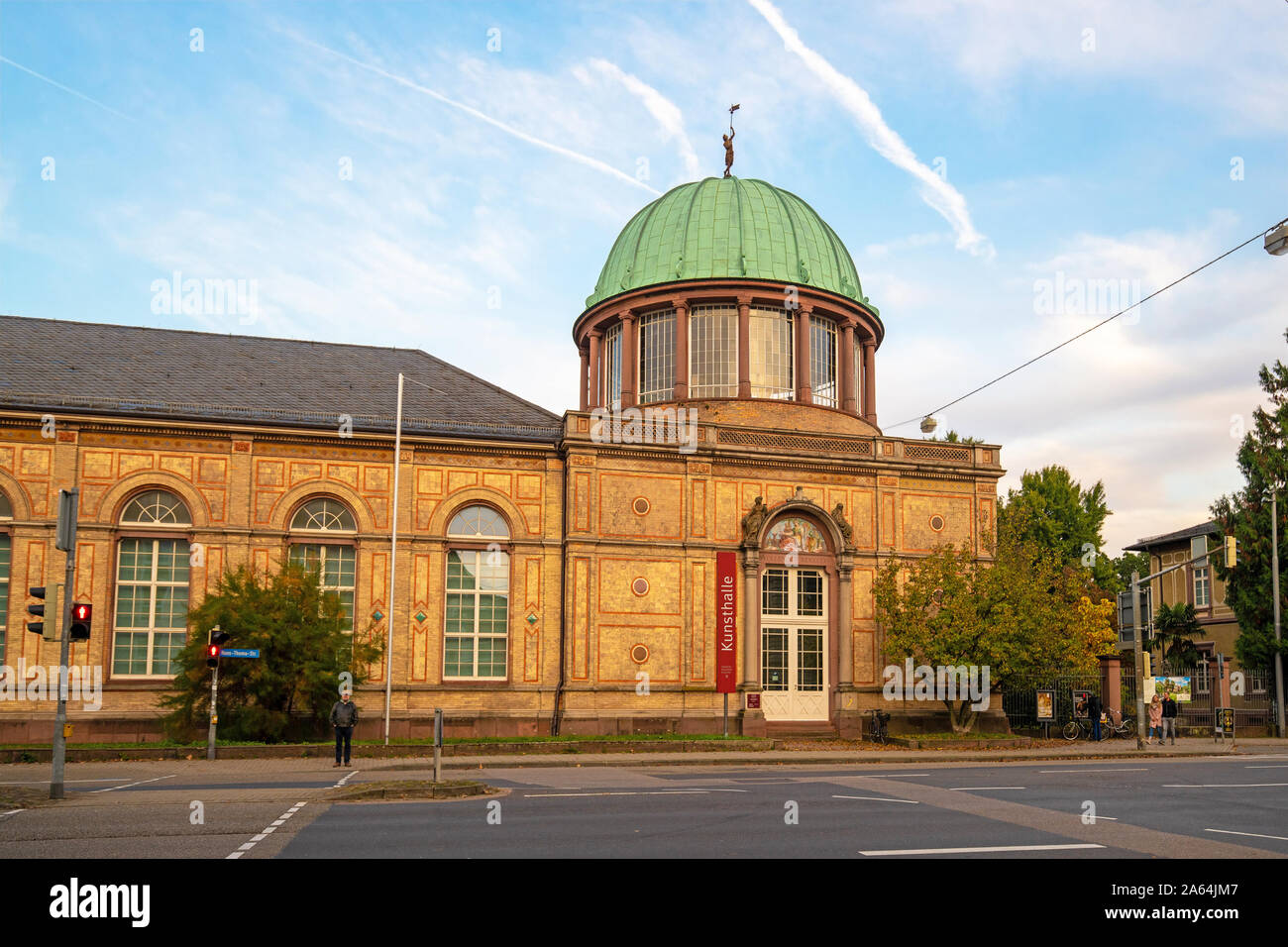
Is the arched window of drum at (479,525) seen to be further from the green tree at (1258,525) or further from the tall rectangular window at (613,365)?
the green tree at (1258,525)

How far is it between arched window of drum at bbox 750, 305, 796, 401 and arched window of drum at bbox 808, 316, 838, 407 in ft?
2.62

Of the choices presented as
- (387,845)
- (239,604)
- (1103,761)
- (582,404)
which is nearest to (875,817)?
(387,845)

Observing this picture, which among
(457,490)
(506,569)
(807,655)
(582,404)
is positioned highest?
(582,404)

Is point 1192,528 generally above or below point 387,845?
above

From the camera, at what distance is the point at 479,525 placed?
114 ft

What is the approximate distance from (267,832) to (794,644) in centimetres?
2455

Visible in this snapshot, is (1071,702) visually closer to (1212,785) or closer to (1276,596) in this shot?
(1276,596)

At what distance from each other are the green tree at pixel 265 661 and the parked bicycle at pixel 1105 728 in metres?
23.7

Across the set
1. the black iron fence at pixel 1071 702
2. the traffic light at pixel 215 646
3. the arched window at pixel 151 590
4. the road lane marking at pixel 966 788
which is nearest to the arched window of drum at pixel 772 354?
the black iron fence at pixel 1071 702

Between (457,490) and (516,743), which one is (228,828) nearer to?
(516,743)

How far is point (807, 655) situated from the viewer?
36.2 m

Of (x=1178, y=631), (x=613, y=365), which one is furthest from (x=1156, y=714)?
(x=613, y=365)

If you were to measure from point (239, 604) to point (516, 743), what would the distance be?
303 inches

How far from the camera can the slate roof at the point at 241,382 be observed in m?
32.7
